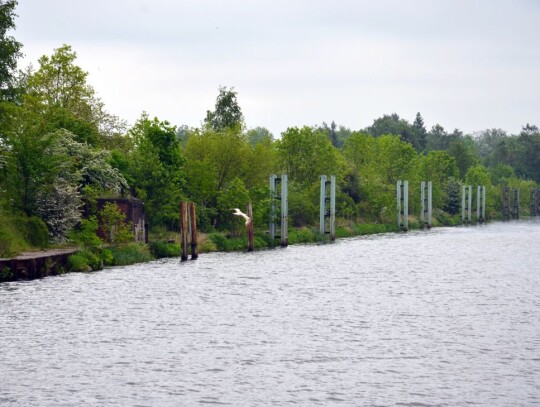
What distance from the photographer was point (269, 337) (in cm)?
2695

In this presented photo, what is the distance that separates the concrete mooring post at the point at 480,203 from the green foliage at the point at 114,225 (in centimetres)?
7837

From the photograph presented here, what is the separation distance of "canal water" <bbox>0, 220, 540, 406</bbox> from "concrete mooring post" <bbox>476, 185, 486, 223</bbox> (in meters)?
73.1

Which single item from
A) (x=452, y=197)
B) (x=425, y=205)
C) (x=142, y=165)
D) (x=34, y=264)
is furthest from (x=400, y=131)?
(x=34, y=264)

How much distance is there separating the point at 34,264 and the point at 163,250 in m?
12.3

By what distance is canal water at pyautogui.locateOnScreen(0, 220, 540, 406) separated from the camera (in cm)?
2031

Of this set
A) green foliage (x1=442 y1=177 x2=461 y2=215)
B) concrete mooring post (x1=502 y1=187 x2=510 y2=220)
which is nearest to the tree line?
green foliage (x1=442 y1=177 x2=461 y2=215)

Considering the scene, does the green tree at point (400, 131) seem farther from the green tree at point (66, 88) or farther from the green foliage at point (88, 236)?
the green foliage at point (88, 236)

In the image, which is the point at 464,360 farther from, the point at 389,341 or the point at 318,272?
the point at 318,272

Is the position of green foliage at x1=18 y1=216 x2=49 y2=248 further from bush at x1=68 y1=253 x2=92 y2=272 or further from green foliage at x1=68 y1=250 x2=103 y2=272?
bush at x1=68 y1=253 x2=92 y2=272

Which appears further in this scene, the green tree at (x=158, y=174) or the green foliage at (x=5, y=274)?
the green tree at (x=158, y=174)

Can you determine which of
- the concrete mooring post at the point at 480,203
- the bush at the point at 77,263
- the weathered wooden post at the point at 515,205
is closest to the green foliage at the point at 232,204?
the bush at the point at 77,263

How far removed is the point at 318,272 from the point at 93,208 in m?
12.4

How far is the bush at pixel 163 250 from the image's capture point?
164 feet

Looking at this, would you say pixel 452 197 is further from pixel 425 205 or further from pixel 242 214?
pixel 242 214
